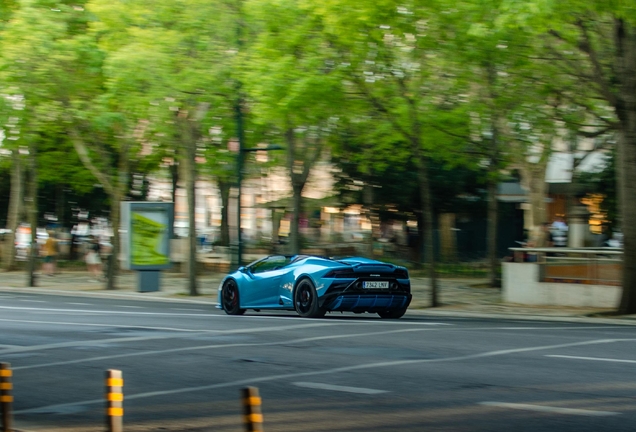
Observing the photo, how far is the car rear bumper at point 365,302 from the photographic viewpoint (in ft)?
60.0

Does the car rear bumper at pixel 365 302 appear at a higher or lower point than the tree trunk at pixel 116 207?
lower

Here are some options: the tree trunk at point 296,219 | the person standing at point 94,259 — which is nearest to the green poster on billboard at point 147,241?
the tree trunk at point 296,219

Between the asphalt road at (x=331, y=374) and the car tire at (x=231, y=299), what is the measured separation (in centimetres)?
235

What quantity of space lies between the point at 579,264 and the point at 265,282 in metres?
7.80

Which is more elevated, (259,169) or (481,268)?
(259,169)

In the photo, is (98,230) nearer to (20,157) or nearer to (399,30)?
(20,157)

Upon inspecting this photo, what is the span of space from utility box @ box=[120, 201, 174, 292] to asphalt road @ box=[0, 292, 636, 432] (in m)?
12.9

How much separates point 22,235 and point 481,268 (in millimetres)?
32767

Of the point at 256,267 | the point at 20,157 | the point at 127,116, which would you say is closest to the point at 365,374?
the point at 256,267

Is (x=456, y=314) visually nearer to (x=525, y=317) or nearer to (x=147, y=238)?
(x=525, y=317)

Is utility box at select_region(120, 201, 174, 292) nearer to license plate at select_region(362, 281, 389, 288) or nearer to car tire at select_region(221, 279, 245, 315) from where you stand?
car tire at select_region(221, 279, 245, 315)

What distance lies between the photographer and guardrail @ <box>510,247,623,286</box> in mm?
23328

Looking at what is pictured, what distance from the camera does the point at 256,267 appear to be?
803 inches

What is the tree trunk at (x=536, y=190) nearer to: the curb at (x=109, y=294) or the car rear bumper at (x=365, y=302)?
the curb at (x=109, y=294)
